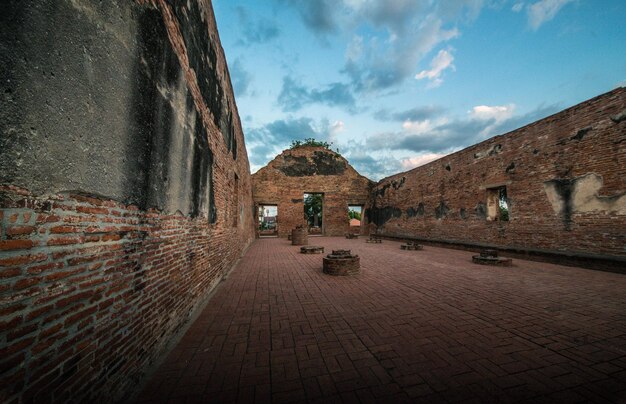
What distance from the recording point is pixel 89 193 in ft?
5.33

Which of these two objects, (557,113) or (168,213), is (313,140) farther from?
(168,213)

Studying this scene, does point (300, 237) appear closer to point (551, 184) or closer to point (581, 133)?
point (551, 184)

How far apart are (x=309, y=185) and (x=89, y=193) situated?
17.6 meters

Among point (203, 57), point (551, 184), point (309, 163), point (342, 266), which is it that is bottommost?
point (342, 266)

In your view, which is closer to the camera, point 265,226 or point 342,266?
point 342,266

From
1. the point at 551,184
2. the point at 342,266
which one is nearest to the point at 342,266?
the point at 342,266

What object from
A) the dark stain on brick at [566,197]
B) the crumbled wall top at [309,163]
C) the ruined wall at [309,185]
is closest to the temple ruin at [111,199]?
the dark stain on brick at [566,197]

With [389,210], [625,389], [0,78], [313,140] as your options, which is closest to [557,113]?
[625,389]

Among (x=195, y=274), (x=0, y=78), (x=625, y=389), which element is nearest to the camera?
(x=0, y=78)

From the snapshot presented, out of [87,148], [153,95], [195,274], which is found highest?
[153,95]

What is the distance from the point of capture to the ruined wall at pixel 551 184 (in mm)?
6328

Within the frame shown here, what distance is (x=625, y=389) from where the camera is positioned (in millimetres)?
1920

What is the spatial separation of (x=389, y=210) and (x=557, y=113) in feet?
33.5

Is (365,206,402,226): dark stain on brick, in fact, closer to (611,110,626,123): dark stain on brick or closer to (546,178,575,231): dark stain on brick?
(546,178,575,231): dark stain on brick
